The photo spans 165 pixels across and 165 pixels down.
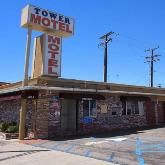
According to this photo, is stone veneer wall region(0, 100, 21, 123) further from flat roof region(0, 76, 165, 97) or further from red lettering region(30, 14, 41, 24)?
red lettering region(30, 14, 41, 24)

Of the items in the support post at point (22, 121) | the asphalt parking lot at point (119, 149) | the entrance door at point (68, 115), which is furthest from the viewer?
the entrance door at point (68, 115)

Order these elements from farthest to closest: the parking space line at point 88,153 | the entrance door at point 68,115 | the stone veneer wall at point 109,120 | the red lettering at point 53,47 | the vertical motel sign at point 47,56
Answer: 1. the stone veneer wall at point 109,120
2. the entrance door at point 68,115
3. the red lettering at point 53,47
4. the vertical motel sign at point 47,56
5. the parking space line at point 88,153

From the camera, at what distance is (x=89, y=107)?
25.1 metres

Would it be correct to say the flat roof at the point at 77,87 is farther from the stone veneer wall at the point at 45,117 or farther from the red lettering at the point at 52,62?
the red lettering at the point at 52,62

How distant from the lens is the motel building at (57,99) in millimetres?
22141

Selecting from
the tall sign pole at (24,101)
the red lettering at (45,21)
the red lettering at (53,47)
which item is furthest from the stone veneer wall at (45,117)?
the red lettering at (45,21)

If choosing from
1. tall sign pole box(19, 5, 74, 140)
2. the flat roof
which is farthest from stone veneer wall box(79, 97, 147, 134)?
tall sign pole box(19, 5, 74, 140)

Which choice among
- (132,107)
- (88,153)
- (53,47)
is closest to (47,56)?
(53,47)

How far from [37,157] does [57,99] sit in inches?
337

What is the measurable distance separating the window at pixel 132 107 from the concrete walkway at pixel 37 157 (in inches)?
488

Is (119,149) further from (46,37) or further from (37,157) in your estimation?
(46,37)

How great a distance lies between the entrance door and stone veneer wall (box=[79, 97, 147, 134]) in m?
0.61

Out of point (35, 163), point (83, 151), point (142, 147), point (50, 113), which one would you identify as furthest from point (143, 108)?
point (35, 163)

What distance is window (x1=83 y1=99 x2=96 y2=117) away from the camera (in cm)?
2488
